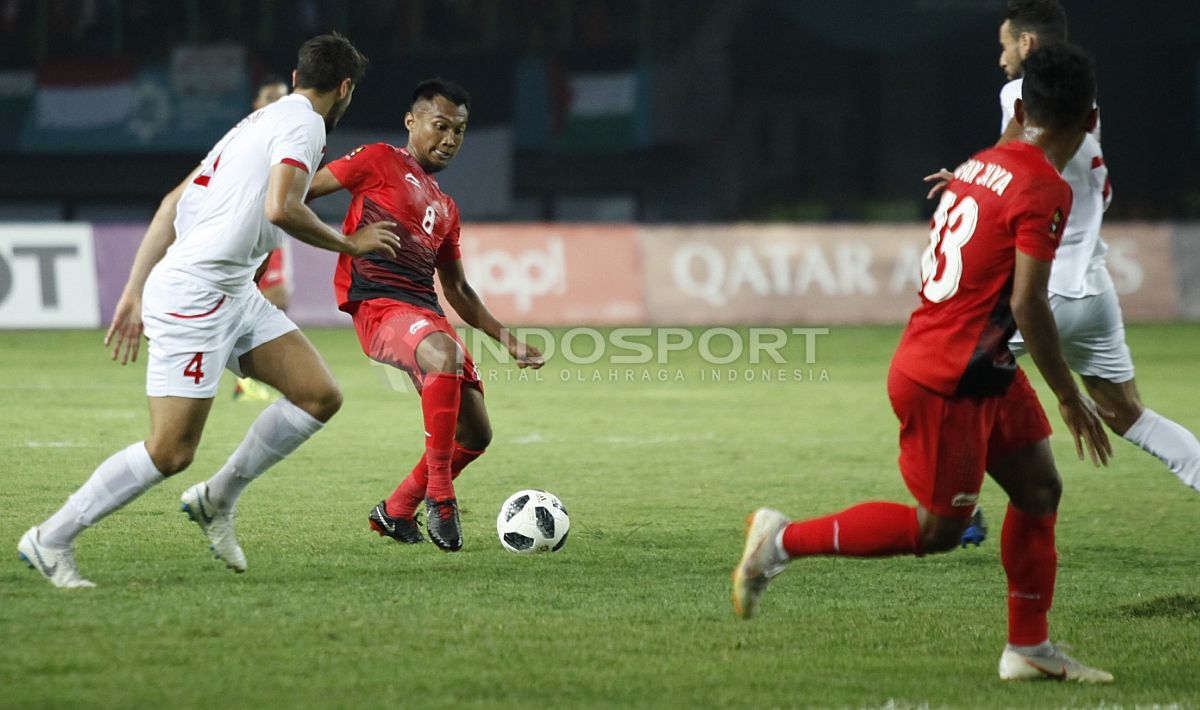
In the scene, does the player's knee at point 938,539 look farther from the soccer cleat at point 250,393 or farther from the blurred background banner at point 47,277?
the blurred background banner at point 47,277

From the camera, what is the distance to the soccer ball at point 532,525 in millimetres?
5820

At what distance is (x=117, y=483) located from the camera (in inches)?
196

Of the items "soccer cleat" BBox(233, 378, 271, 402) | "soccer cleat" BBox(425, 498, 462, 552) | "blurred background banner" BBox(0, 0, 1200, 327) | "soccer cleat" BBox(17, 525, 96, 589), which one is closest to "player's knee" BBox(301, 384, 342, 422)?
"soccer cleat" BBox(425, 498, 462, 552)

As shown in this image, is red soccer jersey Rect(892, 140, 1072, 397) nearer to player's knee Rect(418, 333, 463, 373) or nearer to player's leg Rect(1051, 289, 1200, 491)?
player's leg Rect(1051, 289, 1200, 491)

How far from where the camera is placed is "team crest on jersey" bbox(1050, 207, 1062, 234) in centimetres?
389

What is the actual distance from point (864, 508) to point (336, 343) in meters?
11.3

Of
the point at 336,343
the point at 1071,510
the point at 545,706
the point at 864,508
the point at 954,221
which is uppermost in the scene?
the point at 954,221

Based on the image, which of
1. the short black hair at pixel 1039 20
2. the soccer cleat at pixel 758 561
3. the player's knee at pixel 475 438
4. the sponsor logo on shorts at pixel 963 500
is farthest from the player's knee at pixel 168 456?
the short black hair at pixel 1039 20

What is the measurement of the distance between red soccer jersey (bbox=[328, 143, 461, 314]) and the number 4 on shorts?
1.24 meters

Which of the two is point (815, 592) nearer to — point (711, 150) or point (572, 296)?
point (572, 296)

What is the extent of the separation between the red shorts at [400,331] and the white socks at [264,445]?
0.62m

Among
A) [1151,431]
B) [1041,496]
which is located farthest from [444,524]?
[1151,431]

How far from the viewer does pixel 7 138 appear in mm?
23125

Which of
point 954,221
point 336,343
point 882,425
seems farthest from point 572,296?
point 954,221
